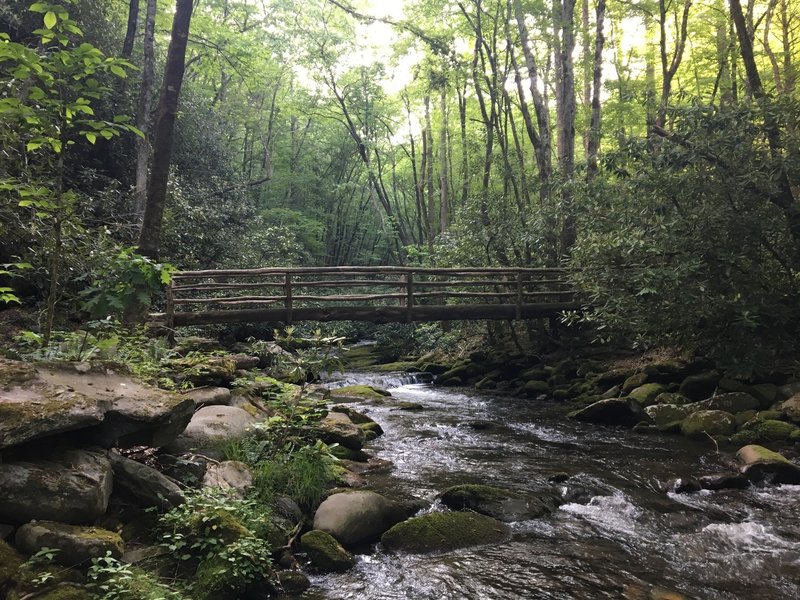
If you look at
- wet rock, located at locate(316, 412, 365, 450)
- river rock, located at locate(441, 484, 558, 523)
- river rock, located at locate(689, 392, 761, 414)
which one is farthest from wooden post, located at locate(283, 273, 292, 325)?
river rock, located at locate(689, 392, 761, 414)

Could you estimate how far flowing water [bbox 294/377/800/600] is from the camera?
3469 mm

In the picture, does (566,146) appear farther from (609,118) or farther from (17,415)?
(17,415)

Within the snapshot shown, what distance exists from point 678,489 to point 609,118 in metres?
13.2

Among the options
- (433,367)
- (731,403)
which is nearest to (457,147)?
(433,367)

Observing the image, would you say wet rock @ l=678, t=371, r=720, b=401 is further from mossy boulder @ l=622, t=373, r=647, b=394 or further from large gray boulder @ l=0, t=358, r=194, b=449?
large gray boulder @ l=0, t=358, r=194, b=449

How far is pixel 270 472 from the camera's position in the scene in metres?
4.34

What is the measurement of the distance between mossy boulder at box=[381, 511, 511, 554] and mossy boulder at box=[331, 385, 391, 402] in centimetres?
615

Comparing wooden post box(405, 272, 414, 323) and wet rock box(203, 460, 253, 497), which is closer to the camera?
Answer: wet rock box(203, 460, 253, 497)

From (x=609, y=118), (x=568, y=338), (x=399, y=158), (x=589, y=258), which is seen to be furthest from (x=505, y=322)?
(x=399, y=158)

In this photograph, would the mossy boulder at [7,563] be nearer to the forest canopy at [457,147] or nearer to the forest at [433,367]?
the forest at [433,367]

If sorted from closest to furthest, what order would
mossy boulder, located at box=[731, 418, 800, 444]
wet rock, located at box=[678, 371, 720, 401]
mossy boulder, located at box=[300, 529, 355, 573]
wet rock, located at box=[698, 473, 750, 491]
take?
mossy boulder, located at box=[300, 529, 355, 573], wet rock, located at box=[698, 473, 750, 491], mossy boulder, located at box=[731, 418, 800, 444], wet rock, located at box=[678, 371, 720, 401]

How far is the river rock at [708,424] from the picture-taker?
7156 mm

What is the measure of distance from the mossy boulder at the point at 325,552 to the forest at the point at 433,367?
0.07 feet

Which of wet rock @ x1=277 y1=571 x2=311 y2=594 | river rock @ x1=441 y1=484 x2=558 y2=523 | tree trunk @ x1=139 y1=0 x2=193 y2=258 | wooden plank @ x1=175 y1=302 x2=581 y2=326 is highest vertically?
tree trunk @ x1=139 y1=0 x2=193 y2=258
